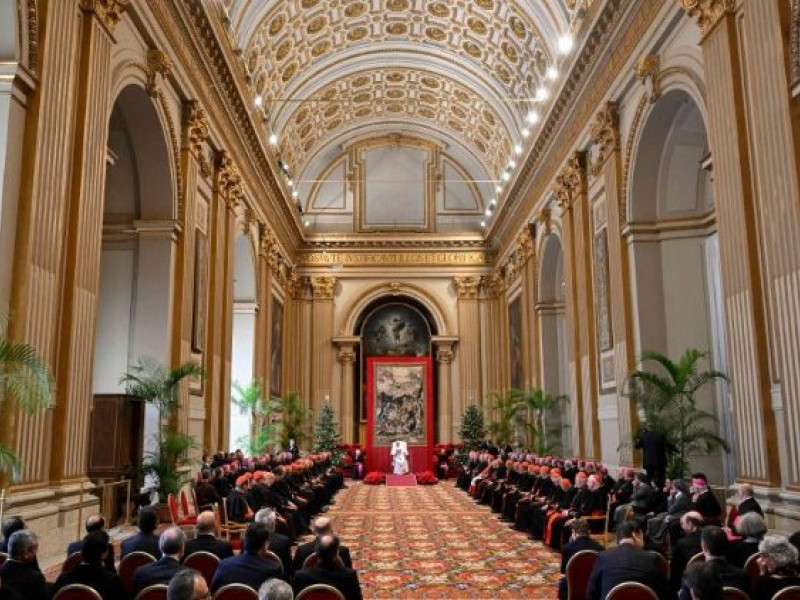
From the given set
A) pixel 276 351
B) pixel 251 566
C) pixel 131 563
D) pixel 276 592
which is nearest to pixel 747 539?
pixel 251 566

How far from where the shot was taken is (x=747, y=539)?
5035 mm

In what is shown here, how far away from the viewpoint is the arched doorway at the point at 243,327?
62.7 ft

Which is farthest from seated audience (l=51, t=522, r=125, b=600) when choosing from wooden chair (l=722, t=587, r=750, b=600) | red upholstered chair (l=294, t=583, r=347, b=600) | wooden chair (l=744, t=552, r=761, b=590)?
wooden chair (l=744, t=552, r=761, b=590)

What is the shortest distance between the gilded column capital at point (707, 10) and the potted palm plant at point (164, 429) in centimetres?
799

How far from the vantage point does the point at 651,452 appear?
10016 mm

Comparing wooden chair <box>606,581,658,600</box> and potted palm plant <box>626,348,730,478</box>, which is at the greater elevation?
potted palm plant <box>626,348,730,478</box>

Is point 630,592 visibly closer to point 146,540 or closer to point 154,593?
point 154,593

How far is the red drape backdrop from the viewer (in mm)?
24547

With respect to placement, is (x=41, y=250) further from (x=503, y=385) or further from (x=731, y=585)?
(x=503, y=385)

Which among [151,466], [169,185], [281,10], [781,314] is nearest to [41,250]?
[151,466]

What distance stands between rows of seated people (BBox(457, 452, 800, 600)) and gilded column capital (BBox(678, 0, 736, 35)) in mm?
5204

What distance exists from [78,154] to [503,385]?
18.8m

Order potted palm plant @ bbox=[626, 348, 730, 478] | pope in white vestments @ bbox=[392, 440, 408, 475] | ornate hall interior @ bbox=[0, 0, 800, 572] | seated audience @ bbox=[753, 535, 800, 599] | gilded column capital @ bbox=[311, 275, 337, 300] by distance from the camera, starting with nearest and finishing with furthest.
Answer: seated audience @ bbox=[753, 535, 800, 599]
ornate hall interior @ bbox=[0, 0, 800, 572]
potted palm plant @ bbox=[626, 348, 730, 478]
pope in white vestments @ bbox=[392, 440, 408, 475]
gilded column capital @ bbox=[311, 275, 337, 300]

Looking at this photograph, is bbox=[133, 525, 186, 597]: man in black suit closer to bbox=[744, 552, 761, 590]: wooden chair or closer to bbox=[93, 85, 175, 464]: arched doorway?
bbox=[744, 552, 761, 590]: wooden chair
